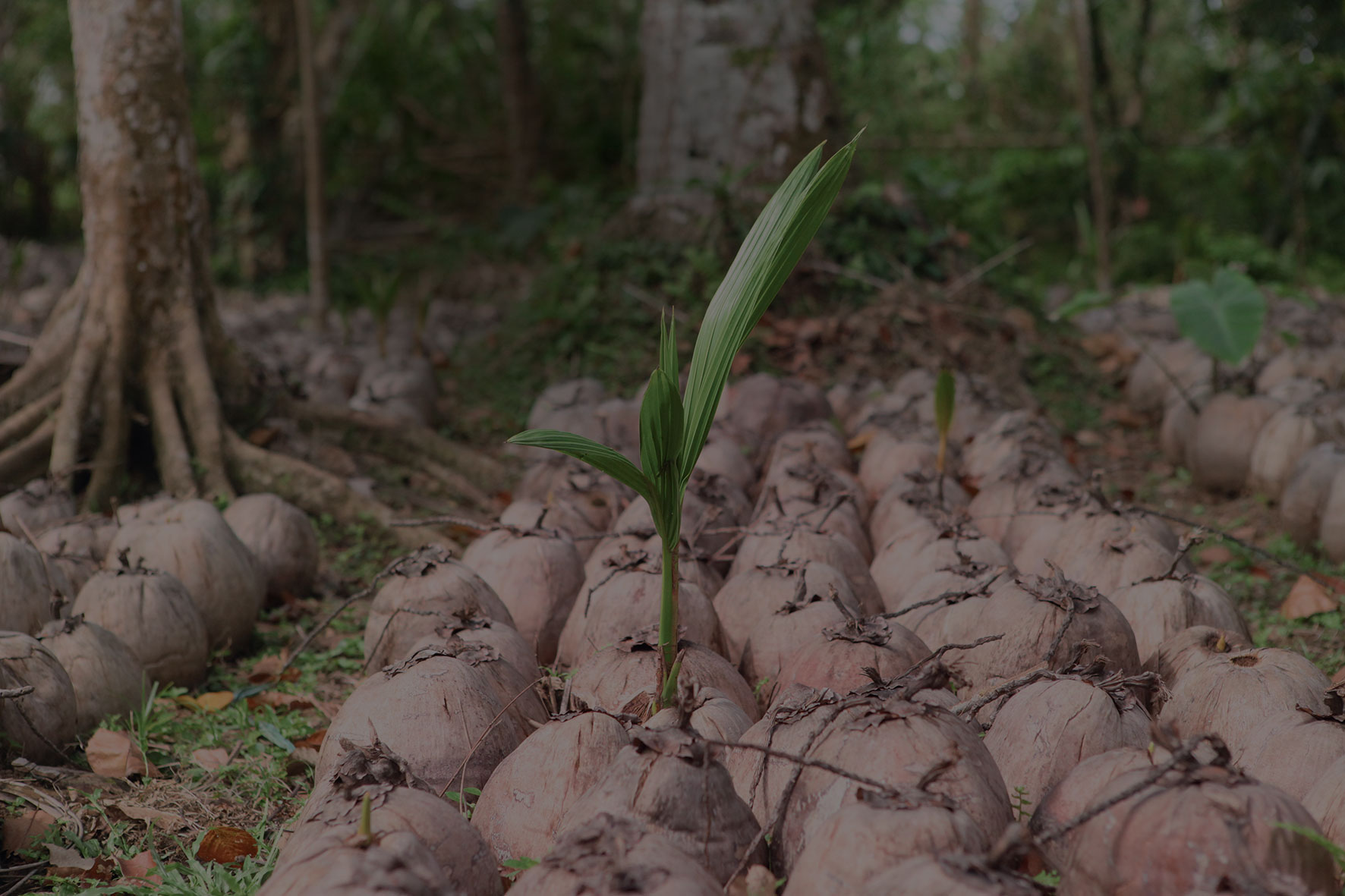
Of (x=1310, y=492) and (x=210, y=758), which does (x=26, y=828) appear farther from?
(x=1310, y=492)

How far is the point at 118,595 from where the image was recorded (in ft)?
8.20

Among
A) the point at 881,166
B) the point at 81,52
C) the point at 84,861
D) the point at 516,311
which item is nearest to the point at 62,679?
the point at 84,861

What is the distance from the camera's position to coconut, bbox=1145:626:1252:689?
1.93m

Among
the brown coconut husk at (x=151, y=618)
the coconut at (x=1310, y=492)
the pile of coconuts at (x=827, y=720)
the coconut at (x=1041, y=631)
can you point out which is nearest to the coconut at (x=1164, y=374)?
the coconut at (x=1310, y=492)

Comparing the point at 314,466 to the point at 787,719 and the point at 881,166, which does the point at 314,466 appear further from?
the point at 881,166

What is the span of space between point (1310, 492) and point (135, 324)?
12.7ft

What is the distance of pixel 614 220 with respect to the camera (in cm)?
645

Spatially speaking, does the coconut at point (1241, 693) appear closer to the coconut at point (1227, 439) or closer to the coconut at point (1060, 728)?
the coconut at point (1060, 728)

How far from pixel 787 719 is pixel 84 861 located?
1.16 m

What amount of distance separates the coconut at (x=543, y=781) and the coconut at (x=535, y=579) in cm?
87

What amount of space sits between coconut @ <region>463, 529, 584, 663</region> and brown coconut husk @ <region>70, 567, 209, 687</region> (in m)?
0.66

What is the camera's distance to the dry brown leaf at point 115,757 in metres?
2.12

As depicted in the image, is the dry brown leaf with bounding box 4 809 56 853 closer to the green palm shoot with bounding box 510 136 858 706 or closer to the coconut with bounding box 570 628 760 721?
the coconut with bounding box 570 628 760 721

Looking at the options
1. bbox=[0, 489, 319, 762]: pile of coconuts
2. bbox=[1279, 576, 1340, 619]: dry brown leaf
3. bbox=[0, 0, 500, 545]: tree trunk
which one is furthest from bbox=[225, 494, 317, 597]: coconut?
bbox=[1279, 576, 1340, 619]: dry brown leaf
